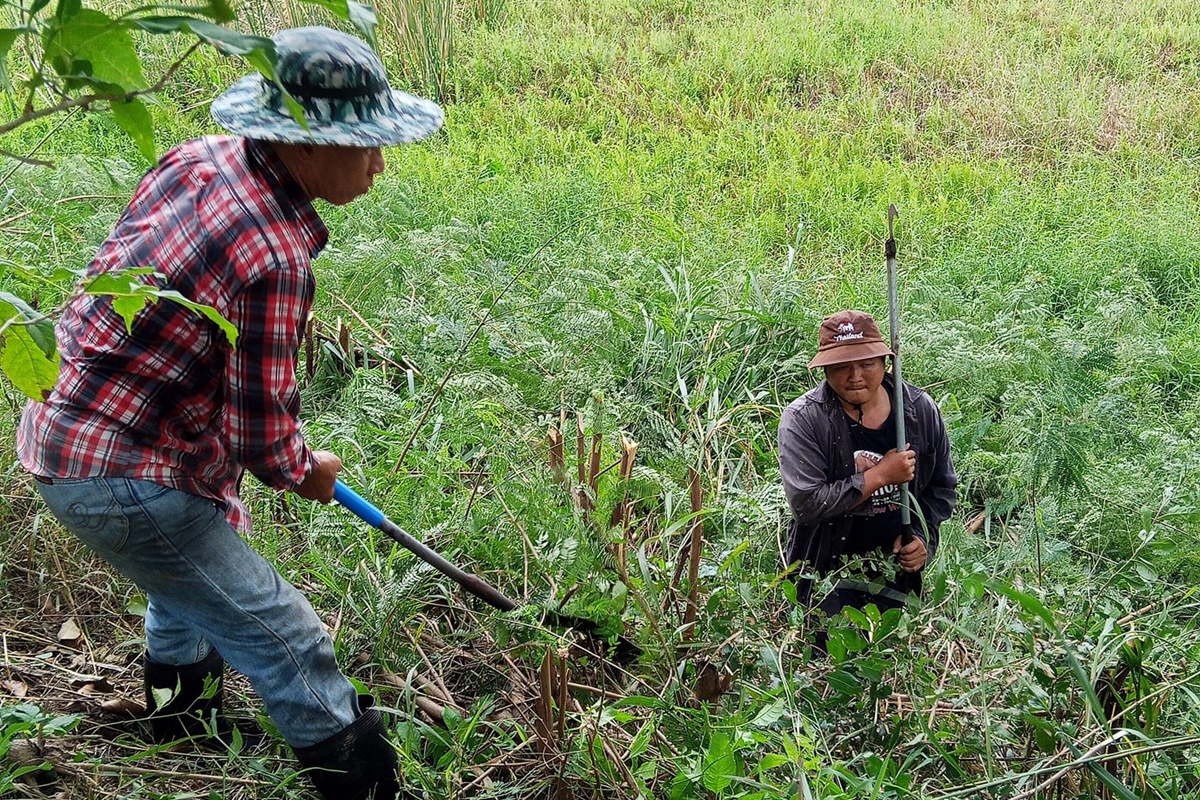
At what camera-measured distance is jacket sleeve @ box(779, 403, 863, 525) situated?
3.07m

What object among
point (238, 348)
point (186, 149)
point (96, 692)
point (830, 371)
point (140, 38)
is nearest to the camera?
point (238, 348)

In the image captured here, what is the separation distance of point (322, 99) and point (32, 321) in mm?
976

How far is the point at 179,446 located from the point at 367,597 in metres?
0.81

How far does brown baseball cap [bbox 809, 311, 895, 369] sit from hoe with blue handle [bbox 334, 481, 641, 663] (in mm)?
957

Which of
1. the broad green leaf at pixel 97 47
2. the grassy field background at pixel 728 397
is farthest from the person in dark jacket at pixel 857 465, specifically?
the broad green leaf at pixel 97 47

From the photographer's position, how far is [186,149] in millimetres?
2174

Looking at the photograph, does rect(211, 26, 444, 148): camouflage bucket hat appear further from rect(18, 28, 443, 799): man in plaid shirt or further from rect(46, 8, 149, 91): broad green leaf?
rect(46, 8, 149, 91): broad green leaf

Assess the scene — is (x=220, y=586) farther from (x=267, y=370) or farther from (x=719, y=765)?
(x=719, y=765)

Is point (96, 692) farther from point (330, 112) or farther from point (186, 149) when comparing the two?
point (330, 112)

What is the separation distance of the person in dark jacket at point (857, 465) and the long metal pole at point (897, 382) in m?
0.03

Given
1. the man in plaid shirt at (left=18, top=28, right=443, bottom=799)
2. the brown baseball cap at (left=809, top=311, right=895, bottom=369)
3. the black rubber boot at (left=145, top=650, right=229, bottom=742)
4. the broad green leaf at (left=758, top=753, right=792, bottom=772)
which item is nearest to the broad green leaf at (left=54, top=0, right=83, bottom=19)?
the man in plaid shirt at (left=18, top=28, right=443, bottom=799)

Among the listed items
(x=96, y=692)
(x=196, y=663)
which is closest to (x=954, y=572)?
(x=196, y=663)

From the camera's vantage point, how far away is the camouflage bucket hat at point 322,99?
2053 millimetres

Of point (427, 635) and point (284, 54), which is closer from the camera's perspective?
point (284, 54)
